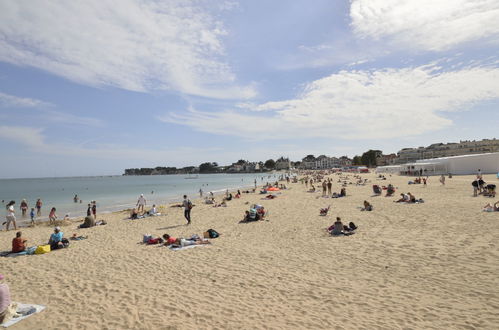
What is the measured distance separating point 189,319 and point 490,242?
8.24 metres

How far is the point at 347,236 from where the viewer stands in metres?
9.27

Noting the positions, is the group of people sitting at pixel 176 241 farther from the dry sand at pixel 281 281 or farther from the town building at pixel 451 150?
the town building at pixel 451 150

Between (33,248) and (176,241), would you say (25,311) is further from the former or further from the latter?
(33,248)

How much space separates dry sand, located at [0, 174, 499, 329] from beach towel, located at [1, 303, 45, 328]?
13 cm

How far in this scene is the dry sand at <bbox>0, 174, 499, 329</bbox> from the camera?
4.28 metres

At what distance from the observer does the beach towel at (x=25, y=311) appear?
434cm

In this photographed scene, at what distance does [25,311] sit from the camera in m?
4.64

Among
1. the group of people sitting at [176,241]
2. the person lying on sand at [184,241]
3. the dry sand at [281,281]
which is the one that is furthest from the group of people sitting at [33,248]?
the person lying on sand at [184,241]

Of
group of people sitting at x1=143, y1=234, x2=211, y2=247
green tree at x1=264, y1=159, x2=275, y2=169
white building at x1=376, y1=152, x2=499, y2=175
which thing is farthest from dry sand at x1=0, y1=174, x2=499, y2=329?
green tree at x1=264, y1=159, x2=275, y2=169

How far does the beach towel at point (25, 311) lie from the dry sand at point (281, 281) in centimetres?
13

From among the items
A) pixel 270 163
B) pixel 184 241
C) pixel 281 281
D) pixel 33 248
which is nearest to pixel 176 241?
pixel 184 241

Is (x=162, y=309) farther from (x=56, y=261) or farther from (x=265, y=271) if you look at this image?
(x=56, y=261)

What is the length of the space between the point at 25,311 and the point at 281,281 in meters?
4.65

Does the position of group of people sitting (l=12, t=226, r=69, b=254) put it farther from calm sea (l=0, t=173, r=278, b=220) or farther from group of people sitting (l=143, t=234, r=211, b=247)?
calm sea (l=0, t=173, r=278, b=220)
